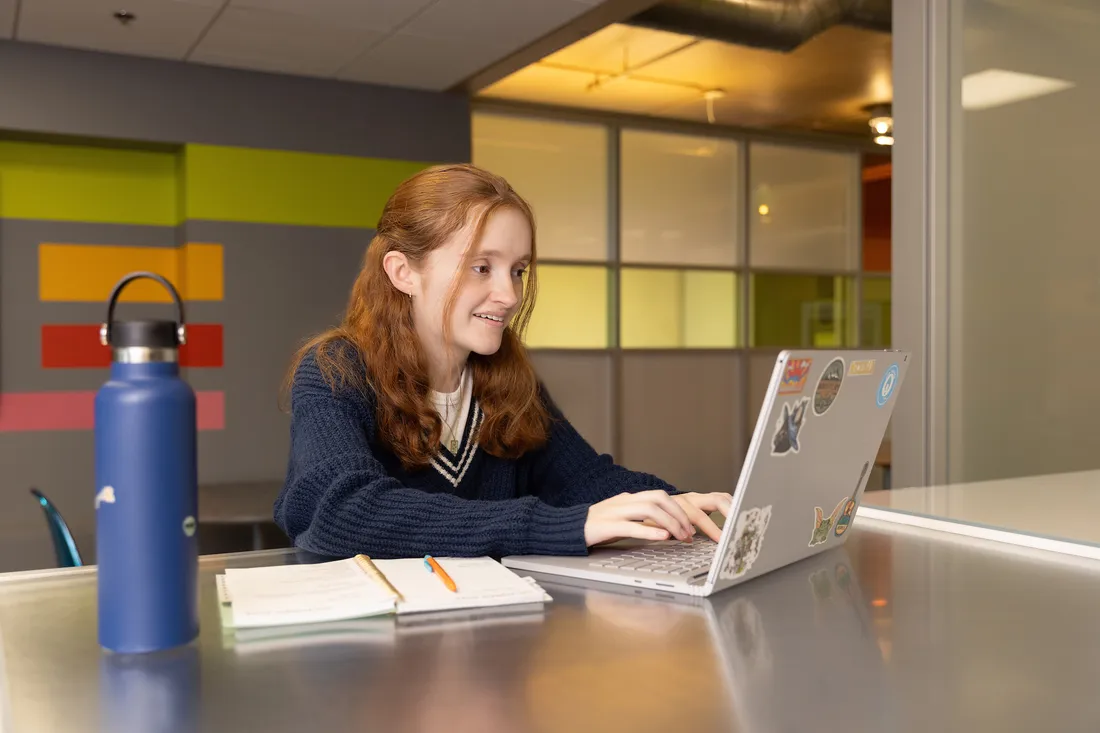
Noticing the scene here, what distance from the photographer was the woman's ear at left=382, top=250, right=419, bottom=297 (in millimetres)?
1516

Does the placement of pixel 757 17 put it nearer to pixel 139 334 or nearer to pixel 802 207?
pixel 802 207

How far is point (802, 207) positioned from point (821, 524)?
513cm

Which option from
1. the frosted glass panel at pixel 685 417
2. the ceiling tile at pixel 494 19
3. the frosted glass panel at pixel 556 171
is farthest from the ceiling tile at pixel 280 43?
the frosted glass panel at pixel 685 417

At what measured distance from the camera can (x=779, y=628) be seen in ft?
2.70

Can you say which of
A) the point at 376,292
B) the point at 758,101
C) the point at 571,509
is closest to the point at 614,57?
the point at 758,101

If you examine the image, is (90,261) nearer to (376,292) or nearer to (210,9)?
(210,9)

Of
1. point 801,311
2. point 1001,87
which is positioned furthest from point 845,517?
point 801,311

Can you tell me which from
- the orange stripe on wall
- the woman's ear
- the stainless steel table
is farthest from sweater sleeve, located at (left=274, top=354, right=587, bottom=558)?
the orange stripe on wall

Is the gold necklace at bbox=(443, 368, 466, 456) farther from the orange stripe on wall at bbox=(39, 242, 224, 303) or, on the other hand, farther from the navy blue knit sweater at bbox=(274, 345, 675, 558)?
the orange stripe on wall at bbox=(39, 242, 224, 303)

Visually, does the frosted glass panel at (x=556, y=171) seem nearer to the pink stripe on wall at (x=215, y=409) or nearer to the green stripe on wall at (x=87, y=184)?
the green stripe on wall at (x=87, y=184)

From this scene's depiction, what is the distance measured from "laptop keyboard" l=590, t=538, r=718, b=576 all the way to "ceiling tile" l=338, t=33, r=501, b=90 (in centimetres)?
309

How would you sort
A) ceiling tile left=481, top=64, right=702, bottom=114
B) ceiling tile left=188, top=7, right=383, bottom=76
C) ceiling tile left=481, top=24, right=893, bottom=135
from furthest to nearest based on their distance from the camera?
ceiling tile left=481, top=64, right=702, bottom=114 < ceiling tile left=481, top=24, right=893, bottom=135 < ceiling tile left=188, top=7, right=383, bottom=76

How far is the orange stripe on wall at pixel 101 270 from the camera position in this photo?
13.9 ft

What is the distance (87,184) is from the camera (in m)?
4.32
